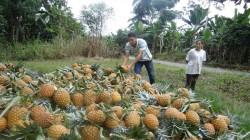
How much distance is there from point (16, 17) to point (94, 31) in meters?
5.74

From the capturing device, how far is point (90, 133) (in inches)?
88.8

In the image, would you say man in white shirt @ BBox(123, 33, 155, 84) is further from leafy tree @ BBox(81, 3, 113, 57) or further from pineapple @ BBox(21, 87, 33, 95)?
leafy tree @ BBox(81, 3, 113, 57)

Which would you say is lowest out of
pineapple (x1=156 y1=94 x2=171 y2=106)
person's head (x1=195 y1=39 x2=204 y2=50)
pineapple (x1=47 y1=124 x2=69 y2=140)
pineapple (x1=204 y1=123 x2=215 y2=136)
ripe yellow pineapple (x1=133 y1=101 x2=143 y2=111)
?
pineapple (x1=204 y1=123 x2=215 y2=136)

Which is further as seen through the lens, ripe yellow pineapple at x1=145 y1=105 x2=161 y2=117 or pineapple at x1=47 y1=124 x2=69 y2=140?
ripe yellow pineapple at x1=145 y1=105 x2=161 y2=117

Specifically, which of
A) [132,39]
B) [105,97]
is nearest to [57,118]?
[105,97]

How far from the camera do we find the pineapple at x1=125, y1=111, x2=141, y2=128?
8.25 feet

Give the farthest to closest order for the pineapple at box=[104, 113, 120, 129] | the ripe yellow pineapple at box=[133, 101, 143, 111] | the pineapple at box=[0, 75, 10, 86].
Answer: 1. the pineapple at box=[0, 75, 10, 86]
2. the ripe yellow pineapple at box=[133, 101, 143, 111]
3. the pineapple at box=[104, 113, 120, 129]

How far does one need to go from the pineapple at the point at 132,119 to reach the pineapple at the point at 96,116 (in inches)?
9.4

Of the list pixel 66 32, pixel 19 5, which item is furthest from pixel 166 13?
pixel 19 5

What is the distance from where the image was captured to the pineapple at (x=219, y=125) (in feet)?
9.70

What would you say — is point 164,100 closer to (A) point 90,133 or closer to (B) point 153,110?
(B) point 153,110

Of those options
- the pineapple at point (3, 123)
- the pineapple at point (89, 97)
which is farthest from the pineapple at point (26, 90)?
the pineapple at point (3, 123)

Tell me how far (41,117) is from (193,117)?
1.12 metres

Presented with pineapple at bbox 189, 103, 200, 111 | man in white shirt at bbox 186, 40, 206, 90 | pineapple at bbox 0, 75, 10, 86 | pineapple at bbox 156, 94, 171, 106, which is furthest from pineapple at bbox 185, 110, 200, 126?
man in white shirt at bbox 186, 40, 206, 90
